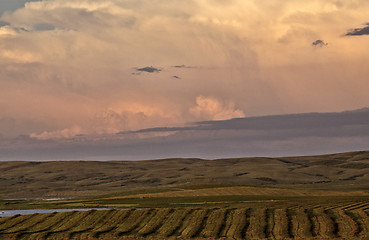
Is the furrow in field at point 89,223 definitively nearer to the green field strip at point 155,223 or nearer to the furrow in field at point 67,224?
the furrow in field at point 67,224

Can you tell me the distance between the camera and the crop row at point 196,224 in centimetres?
5697

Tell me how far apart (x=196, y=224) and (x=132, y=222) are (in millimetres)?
9022

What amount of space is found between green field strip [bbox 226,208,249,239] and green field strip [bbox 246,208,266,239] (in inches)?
28.3

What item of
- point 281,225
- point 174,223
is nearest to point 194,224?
point 174,223

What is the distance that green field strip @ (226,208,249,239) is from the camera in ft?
184

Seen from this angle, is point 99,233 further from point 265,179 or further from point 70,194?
point 265,179

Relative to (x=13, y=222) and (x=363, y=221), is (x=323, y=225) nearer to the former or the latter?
(x=363, y=221)

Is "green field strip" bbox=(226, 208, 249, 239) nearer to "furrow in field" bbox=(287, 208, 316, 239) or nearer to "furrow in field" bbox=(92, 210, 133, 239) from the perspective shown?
"furrow in field" bbox=(287, 208, 316, 239)

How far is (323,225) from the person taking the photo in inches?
2392

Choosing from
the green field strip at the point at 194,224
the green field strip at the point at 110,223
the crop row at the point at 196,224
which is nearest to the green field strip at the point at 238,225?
the crop row at the point at 196,224

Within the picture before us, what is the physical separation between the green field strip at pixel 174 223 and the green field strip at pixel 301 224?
13321 mm

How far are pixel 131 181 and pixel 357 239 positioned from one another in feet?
494

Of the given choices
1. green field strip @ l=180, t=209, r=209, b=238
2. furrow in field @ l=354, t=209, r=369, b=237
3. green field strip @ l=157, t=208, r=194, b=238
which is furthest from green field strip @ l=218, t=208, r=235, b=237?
furrow in field @ l=354, t=209, r=369, b=237

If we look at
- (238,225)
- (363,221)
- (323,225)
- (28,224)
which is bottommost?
(323,225)
